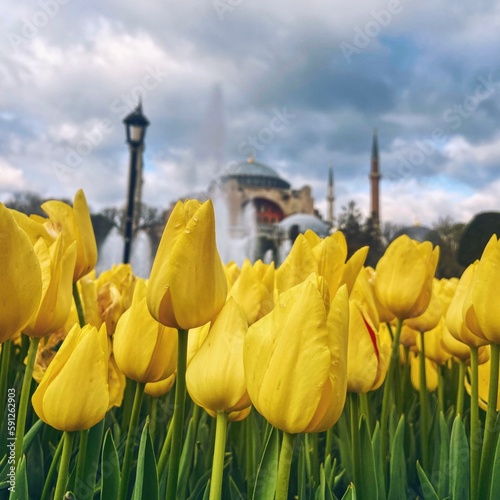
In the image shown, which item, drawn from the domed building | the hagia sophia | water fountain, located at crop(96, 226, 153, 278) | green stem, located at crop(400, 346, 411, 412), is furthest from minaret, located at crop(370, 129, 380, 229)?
green stem, located at crop(400, 346, 411, 412)

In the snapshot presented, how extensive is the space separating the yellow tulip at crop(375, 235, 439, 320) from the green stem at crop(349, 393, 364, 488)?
462 millimetres

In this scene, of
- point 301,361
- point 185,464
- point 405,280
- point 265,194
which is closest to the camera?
point 301,361

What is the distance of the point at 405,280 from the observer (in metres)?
1.49

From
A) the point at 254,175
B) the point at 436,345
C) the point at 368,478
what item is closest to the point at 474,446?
the point at 368,478

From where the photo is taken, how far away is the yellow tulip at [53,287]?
104cm

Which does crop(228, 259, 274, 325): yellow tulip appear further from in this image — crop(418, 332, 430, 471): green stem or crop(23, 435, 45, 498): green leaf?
crop(418, 332, 430, 471): green stem

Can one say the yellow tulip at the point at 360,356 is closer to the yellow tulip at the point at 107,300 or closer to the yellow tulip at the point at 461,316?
the yellow tulip at the point at 461,316

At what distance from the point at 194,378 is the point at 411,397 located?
1699 mm

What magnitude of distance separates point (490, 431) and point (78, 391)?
671 millimetres

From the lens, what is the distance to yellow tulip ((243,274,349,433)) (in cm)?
68

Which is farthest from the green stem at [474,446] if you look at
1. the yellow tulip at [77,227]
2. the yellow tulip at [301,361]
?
the yellow tulip at [77,227]

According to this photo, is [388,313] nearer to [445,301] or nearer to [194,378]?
[445,301]

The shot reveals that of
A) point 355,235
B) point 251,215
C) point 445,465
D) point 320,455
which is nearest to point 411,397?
point 320,455

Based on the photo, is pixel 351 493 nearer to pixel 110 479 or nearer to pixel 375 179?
pixel 110 479
